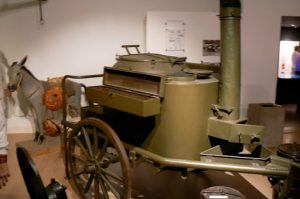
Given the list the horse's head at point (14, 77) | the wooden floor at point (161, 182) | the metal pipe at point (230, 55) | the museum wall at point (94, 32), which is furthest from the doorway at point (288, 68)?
the horse's head at point (14, 77)

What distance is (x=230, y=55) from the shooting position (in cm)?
229

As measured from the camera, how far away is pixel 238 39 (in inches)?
89.8

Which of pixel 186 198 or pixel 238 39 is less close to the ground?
pixel 238 39

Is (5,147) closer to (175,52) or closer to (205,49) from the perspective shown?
(175,52)

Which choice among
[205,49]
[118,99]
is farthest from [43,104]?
[205,49]

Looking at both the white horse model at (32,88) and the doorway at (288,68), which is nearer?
the white horse model at (32,88)

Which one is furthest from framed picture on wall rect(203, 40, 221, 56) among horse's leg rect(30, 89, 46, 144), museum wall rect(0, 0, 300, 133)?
horse's leg rect(30, 89, 46, 144)

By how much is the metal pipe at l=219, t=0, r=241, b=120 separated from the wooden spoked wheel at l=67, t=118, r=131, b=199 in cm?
81

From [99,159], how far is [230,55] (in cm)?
119

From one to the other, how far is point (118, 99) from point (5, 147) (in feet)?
2.62

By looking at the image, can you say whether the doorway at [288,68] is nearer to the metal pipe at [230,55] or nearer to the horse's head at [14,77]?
the metal pipe at [230,55]

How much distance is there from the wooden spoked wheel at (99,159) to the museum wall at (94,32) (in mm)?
2033

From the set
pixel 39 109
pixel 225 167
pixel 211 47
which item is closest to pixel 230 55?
pixel 225 167

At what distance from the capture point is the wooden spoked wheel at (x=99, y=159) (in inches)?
83.6
